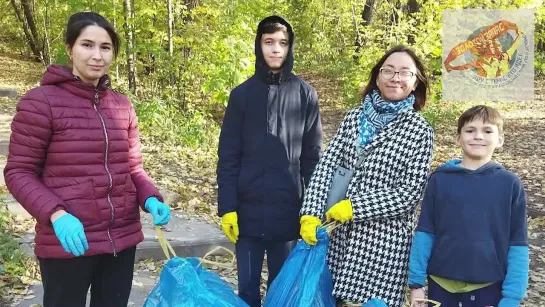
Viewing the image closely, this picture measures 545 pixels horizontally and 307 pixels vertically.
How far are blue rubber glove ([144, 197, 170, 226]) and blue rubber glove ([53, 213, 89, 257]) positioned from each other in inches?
13.6

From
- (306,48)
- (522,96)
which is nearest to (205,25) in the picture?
(522,96)

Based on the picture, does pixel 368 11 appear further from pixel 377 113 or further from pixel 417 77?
pixel 377 113

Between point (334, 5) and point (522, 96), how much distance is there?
11255mm

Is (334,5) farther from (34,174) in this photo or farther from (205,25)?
(34,174)

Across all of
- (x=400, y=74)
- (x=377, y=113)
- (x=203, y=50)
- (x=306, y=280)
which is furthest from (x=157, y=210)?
(x=203, y=50)

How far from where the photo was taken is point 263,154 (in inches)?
96.1

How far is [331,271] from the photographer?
230 centimetres

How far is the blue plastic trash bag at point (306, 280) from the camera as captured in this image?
7.14 ft

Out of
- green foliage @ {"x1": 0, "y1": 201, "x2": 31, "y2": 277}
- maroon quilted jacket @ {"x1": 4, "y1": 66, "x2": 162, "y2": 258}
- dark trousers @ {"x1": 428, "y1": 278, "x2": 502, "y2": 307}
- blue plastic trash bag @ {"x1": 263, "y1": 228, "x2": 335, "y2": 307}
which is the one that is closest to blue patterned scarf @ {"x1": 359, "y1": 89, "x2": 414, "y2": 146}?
blue plastic trash bag @ {"x1": 263, "y1": 228, "x2": 335, "y2": 307}

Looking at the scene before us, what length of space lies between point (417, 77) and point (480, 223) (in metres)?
0.71

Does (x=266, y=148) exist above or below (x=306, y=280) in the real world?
above

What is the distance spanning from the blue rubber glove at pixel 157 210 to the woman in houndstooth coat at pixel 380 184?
626 millimetres

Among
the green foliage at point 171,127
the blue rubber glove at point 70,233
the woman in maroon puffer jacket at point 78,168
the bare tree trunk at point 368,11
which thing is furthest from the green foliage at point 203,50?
the blue rubber glove at point 70,233

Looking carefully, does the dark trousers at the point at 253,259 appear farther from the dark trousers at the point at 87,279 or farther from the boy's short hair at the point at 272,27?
the boy's short hair at the point at 272,27
